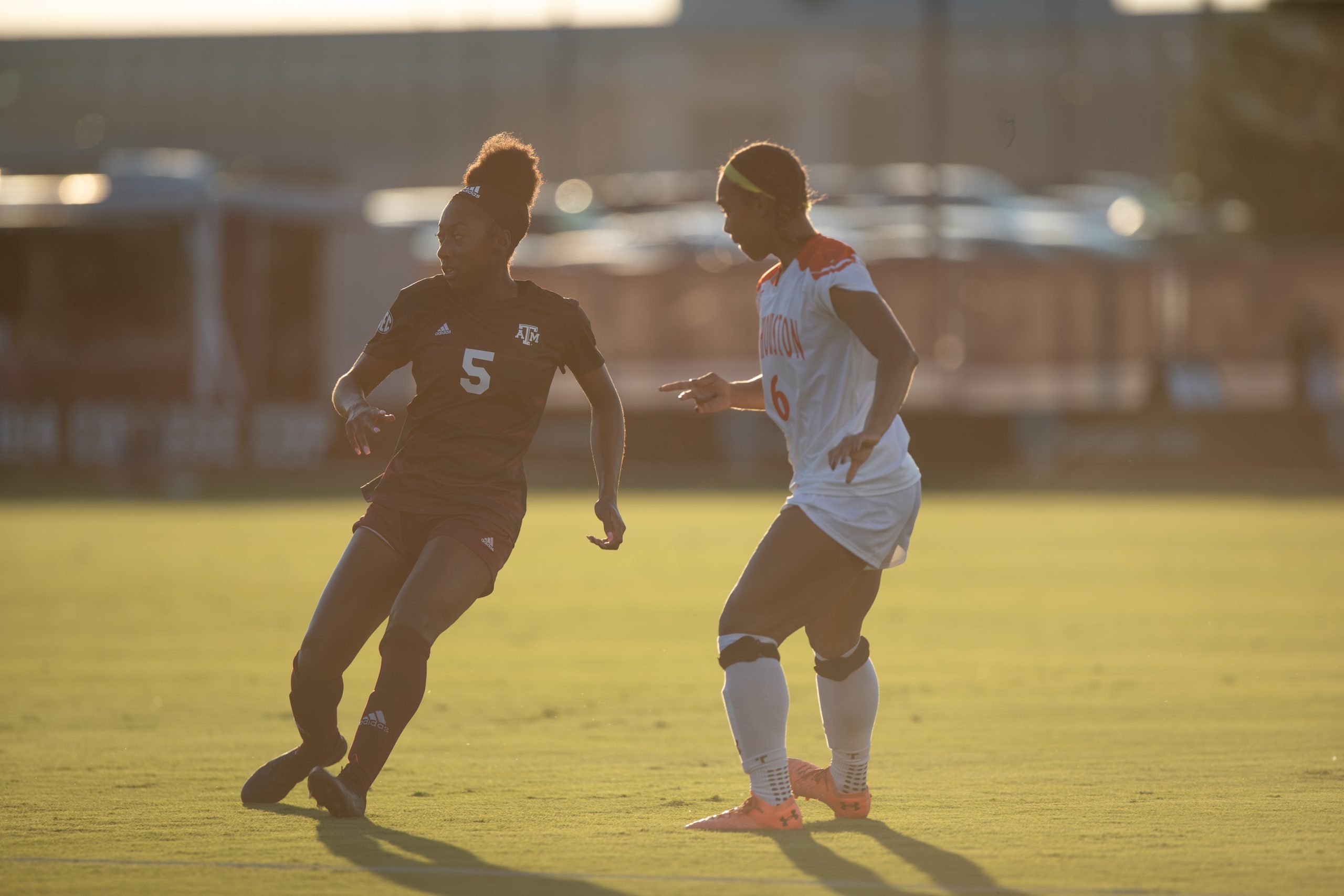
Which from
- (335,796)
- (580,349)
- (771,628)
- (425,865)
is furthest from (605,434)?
(425,865)

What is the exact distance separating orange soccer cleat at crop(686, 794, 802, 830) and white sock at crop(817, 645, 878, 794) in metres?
0.35

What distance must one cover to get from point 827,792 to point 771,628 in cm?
Result: 75

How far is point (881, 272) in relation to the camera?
3497 cm

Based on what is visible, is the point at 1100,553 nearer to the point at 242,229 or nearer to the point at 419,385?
the point at 419,385

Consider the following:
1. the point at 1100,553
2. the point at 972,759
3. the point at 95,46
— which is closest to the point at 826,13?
the point at 95,46

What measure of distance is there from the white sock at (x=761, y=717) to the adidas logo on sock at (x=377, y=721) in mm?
1088

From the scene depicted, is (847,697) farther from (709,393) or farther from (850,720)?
(709,393)

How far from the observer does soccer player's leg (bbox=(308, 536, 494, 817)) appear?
6.68 metres

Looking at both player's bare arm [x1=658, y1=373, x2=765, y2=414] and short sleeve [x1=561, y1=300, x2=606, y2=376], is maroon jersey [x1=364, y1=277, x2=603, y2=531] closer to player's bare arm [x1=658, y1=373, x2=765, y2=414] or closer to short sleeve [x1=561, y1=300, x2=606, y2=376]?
short sleeve [x1=561, y1=300, x2=606, y2=376]

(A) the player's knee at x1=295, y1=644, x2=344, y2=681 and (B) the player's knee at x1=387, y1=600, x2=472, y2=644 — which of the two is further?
(A) the player's knee at x1=295, y1=644, x2=344, y2=681

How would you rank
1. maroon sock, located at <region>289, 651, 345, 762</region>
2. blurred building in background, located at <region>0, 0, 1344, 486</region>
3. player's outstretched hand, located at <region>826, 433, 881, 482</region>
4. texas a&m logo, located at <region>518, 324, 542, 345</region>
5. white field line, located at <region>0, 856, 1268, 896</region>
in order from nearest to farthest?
white field line, located at <region>0, 856, 1268, 896</region>, player's outstretched hand, located at <region>826, 433, 881, 482</region>, maroon sock, located at <region>289, 651, 345, 762</region>, texas a&m logo, located at <region>518, 324, 542, 345</region>, blurred building in background, located at <region>0, 0, 1344, 486</region>

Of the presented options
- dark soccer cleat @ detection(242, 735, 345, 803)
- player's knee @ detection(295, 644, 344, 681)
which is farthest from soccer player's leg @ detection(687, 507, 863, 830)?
dark soccer cleat @ detection(242, 735, 345, 803)

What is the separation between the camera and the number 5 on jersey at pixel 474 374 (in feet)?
22.7

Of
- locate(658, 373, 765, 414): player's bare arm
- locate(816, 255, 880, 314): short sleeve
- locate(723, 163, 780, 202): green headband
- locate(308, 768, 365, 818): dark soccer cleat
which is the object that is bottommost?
locate(308, 768, 365, 818): dark soccer cleat
